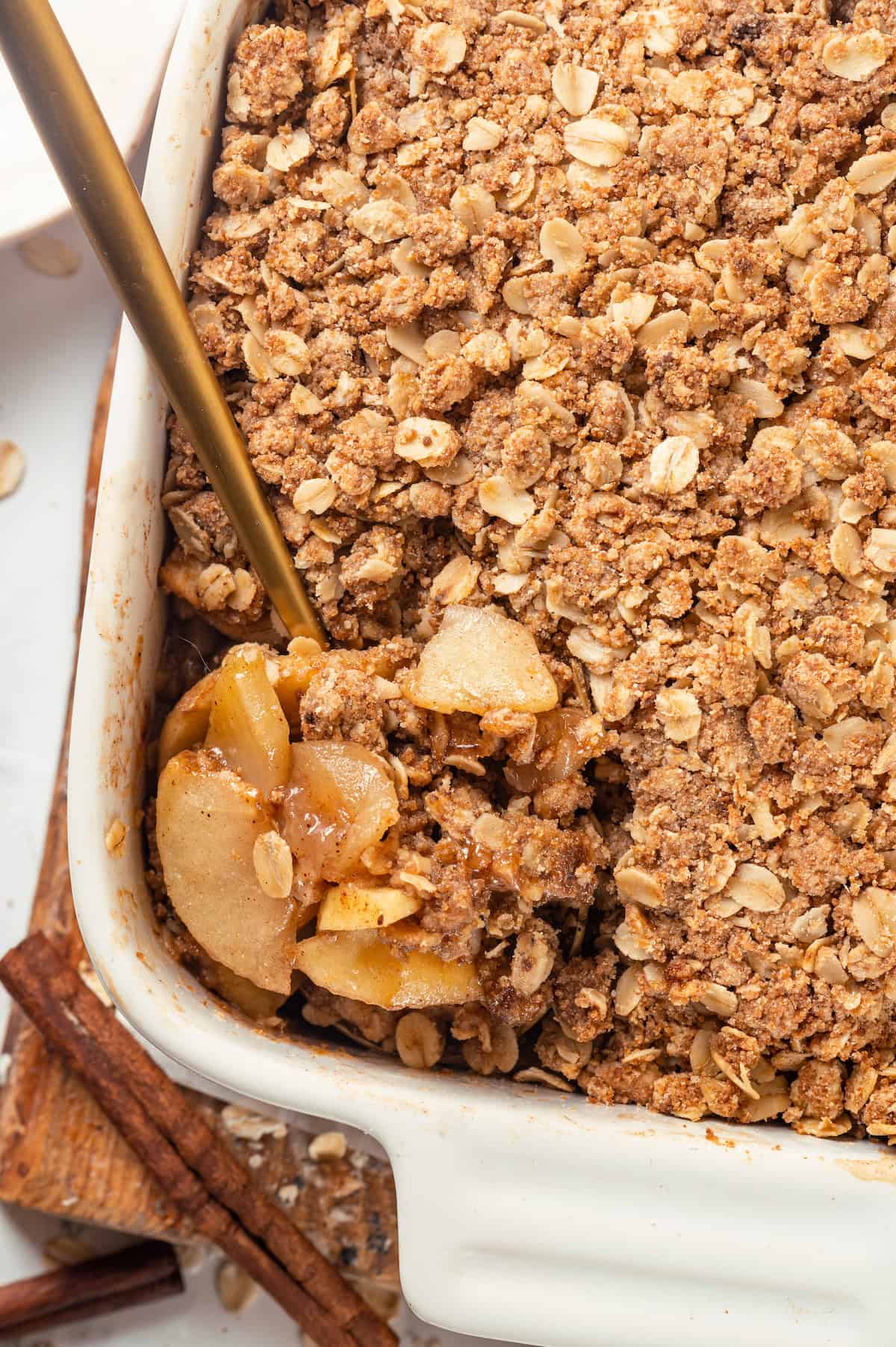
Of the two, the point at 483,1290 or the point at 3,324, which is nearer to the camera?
the point at 483,1290

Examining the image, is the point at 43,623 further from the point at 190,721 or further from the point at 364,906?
the point at 364,906

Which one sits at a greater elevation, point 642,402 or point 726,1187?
point 642,402

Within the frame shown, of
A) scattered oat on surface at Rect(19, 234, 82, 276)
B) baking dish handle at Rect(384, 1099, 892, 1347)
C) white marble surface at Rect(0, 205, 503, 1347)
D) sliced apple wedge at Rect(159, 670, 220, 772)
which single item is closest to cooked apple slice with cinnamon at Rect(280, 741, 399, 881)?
sliced apple wedge at Rect(159, 670, 220, 772)

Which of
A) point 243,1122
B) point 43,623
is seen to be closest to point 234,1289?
point 243,1122

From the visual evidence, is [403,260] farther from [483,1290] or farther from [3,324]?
[483,1290]

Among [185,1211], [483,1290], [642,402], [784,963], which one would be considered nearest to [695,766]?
[784,963]

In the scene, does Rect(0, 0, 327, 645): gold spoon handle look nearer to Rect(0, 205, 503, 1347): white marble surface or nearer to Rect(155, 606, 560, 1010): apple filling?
Rect(155, 606, 560, 1010): apple filling
